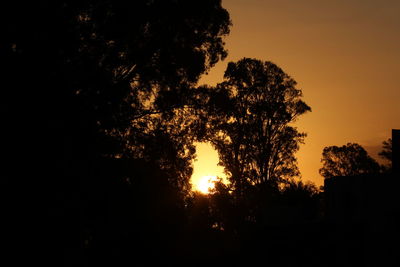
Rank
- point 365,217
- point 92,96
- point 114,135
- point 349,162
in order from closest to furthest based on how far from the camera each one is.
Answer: point 92,96
point 114,135
point 365,217
point 349,162

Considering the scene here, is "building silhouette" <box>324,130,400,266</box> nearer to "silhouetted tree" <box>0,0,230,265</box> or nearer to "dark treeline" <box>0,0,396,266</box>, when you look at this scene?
"dark treeline" <box>0,0,396,266</box>

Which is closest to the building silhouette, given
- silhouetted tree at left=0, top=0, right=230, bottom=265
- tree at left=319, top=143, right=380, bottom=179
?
silhouetted tree at left=0, top=0, right=230, bottom=265

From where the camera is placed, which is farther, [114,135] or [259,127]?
[259,127]

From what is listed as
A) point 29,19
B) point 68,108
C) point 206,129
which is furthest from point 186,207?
point 29,19

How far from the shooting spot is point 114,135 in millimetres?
20609

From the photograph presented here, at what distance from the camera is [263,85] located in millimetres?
41156

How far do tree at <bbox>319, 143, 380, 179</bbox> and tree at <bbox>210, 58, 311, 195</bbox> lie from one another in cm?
3085

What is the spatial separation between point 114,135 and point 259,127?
2236 cm

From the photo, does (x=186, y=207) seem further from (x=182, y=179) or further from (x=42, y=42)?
(x=42, y=42)

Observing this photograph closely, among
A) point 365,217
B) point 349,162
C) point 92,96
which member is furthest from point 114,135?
point 349,162

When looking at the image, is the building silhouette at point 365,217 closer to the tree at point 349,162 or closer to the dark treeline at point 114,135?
the dark treeline at point 114,135

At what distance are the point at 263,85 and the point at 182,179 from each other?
19.6 metres

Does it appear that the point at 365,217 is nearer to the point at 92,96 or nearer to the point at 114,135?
the point at 114,135

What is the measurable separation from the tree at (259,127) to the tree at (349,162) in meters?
30.8
